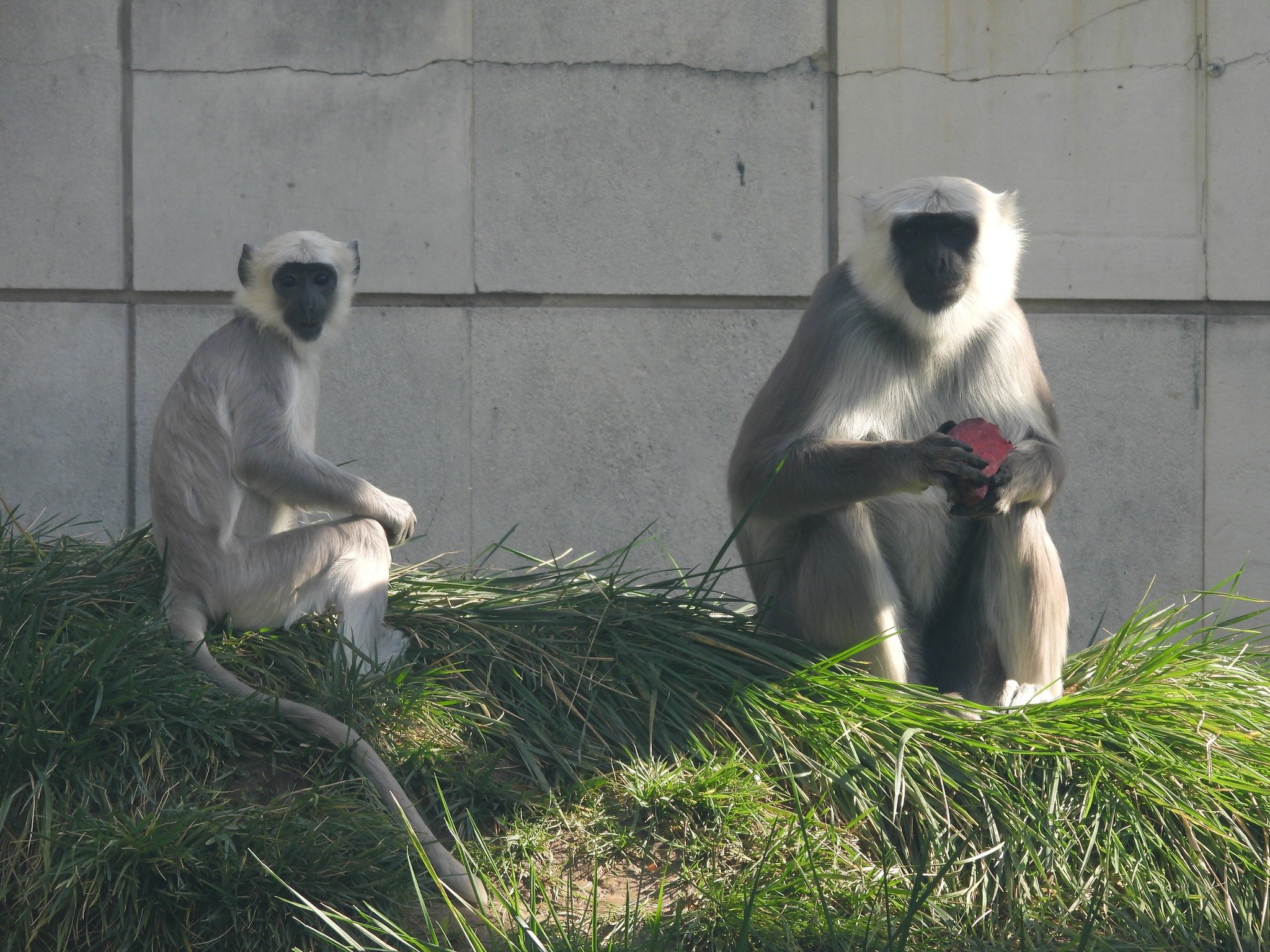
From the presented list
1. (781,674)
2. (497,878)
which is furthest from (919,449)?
(497,878)

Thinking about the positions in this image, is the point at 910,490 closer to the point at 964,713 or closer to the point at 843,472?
the point at 843,472

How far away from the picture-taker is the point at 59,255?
5.94 m

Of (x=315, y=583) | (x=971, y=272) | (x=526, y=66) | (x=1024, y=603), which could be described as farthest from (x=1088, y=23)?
(x=315, y=583)

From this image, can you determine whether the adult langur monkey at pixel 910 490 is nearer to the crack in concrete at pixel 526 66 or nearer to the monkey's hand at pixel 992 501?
the monkey's hand at pixel 992 501

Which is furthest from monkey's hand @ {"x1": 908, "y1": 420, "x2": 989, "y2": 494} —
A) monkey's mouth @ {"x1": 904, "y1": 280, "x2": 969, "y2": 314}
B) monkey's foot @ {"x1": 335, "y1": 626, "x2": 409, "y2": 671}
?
monkey's foot @ {"x1": 335, "y1": 626, "x2": 409, "y2": 671}

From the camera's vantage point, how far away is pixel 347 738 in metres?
3.22

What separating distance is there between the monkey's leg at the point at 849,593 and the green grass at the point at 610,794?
0.10 m

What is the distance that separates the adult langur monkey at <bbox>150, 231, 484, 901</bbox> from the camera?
12.5 feet

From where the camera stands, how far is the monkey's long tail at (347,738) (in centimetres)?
288

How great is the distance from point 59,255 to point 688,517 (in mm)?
3082

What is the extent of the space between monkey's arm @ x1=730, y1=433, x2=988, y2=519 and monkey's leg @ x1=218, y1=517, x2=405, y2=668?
111cm

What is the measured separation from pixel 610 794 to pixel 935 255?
1.76m

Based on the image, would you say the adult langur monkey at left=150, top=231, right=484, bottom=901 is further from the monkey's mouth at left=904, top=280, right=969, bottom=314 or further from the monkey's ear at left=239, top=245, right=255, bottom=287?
the monkey's mouth at left=904, top=280, right=969, bottom=314

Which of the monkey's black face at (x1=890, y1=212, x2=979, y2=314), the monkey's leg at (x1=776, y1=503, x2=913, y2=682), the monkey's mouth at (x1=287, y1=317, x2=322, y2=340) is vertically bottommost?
the monkey's leg at (x1=776, y1=503, x2=913, y2=682)
